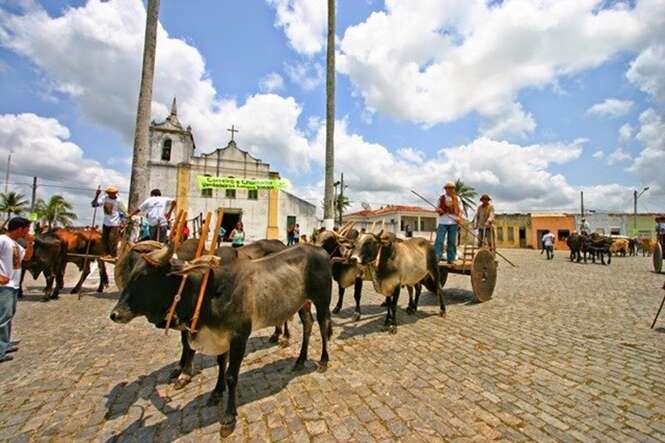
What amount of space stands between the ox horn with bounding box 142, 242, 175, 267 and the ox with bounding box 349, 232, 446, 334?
314 cm

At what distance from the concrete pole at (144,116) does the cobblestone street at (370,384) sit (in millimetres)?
4298

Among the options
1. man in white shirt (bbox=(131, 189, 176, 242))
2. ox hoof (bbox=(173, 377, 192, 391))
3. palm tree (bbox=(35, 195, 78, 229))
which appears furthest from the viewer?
palm tree (bbox=(35, 195, 78, 229))

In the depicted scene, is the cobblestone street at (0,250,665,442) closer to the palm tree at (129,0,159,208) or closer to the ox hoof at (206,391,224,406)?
the ox hoof at (206,391,224,406)

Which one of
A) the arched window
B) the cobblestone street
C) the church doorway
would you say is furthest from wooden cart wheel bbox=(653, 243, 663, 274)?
the arched window

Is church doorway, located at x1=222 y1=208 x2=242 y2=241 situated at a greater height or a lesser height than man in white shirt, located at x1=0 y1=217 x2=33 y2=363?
greater

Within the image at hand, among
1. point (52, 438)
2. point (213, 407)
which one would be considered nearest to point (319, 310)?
point (213, 407)

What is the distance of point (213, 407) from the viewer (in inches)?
130

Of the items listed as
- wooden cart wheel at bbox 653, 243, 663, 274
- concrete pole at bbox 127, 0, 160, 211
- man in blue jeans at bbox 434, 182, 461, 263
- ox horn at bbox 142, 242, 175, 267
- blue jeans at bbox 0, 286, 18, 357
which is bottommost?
blue jeans at bbox 0, 286, 18, 357

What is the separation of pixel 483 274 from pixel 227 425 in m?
6.76

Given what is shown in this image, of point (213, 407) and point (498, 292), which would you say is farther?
point (498, 292)

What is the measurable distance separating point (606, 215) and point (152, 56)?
59.4 m

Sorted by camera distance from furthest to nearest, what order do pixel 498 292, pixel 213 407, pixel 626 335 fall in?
pixel 498 292 → pixel 626 335 → pixel 213 407

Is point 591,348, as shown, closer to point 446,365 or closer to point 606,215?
point 446,365

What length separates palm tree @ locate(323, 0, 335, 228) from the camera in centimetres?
1144
